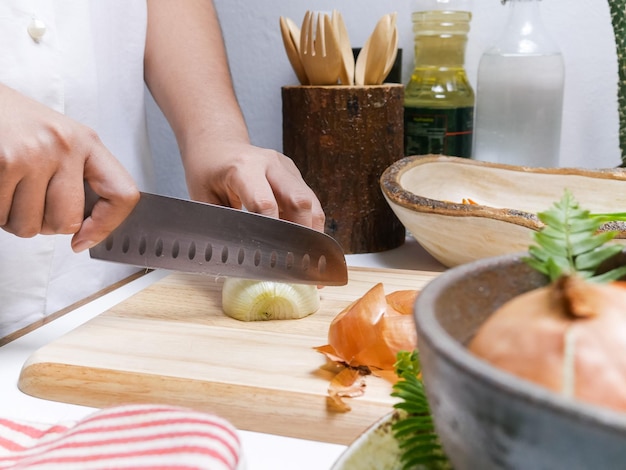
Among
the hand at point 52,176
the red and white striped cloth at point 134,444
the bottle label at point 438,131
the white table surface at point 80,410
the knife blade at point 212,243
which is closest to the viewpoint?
the red and white striped cloth at point 134,444

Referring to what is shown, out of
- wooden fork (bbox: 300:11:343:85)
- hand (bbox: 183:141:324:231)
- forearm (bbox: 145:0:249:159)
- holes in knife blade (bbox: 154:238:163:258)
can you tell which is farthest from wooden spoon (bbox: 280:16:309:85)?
holes in knife blade (bbox: 154:238:163:258)

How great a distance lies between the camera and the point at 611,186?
1080 millimetres

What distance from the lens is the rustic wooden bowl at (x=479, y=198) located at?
0.89 m

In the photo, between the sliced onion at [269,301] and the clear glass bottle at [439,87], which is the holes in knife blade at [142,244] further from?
the clear glass bottle at [439,87]

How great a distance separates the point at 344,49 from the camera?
3.67 feet

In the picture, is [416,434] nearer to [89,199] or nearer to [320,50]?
[89,199]

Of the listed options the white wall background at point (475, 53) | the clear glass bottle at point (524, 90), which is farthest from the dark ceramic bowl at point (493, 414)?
the white wall background at point (475, 53)

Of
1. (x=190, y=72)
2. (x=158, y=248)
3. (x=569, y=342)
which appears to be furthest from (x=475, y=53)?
(x=569, y=342)

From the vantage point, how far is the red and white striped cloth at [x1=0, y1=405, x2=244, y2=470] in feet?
1.43

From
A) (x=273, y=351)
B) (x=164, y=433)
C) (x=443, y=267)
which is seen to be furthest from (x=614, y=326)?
(x=443, y=267)

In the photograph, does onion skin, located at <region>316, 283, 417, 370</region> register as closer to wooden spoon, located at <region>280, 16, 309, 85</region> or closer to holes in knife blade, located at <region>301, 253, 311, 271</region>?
holes in knife blade, located at <region>301, 253, 311, 271</region>

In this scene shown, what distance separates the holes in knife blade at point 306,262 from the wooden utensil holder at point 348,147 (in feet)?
1.08

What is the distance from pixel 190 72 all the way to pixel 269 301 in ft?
1.68

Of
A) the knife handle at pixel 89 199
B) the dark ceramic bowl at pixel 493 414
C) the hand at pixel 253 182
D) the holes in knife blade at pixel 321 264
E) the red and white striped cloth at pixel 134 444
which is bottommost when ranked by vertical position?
the holes in knife blade at pixel 321 264
